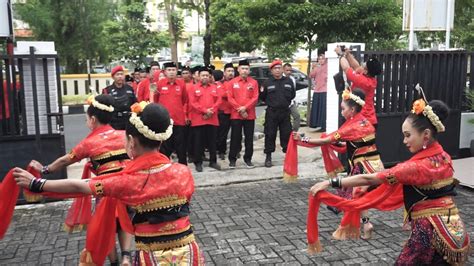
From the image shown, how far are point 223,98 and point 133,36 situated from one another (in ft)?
48.6

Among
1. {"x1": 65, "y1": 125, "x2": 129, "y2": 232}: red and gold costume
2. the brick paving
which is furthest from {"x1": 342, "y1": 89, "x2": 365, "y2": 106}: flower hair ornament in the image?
{"x1": 65, "y1": 125, "x2": 129, "y2": 232}: red and gold costume

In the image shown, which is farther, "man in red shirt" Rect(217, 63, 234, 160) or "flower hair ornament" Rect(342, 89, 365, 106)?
"man in red shirt" Rect(217, 63, 234, 160)

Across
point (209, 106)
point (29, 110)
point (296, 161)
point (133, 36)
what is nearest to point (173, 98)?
point (209, 106)

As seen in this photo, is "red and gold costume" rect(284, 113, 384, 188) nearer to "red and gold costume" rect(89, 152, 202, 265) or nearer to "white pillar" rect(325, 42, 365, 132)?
"red and gold costume" rect(89, 152, 202, 265)

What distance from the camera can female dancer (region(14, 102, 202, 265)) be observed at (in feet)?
9.96

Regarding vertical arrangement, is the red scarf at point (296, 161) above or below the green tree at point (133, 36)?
below

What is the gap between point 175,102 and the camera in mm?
9141

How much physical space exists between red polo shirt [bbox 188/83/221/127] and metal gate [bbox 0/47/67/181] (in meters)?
2.48

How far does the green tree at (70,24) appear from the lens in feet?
76.1

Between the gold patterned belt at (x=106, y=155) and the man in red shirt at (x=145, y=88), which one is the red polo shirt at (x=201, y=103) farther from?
the gold patterned belt at (x=106, y=155)

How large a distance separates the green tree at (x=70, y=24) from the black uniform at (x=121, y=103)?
15702 millimetres

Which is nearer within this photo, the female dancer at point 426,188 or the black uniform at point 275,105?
the female dancer at point 426,188

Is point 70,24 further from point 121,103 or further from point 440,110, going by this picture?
point 440,110

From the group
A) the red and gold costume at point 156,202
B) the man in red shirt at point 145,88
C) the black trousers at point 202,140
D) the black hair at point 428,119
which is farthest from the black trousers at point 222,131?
the red and gold costume at point 156,202
